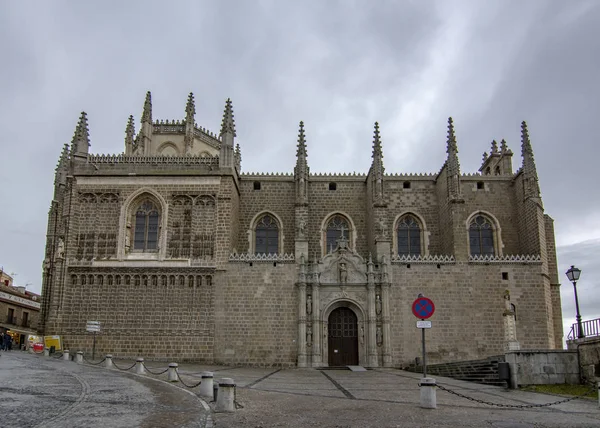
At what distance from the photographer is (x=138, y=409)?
10.6 m

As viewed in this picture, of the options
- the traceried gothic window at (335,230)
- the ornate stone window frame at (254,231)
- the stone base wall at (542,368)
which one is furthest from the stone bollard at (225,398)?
the traceried gothic window at (335,230)

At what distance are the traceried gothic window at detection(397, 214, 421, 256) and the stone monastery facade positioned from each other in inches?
39.2

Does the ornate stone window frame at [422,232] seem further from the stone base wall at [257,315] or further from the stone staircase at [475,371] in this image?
the stone staircase at [475,371]

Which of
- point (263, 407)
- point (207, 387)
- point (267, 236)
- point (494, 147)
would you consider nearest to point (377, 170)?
point (267, 236)

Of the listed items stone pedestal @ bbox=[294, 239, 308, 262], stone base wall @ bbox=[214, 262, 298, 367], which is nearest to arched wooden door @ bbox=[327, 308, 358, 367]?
stone base wall @ bbox=[214, 262, 298, 367]

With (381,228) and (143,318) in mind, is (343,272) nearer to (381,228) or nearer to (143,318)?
(381,228)

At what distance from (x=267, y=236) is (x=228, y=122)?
267 inches

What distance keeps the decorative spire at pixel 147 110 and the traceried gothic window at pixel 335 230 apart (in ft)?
52.1

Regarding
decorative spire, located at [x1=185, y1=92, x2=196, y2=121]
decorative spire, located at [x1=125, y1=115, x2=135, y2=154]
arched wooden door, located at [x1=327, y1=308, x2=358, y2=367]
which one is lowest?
arched wooden door, located at [x1=327, y1=308, x2=358, y2=367]

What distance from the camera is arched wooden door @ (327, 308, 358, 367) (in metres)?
28.2

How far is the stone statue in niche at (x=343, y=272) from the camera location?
28.5 m

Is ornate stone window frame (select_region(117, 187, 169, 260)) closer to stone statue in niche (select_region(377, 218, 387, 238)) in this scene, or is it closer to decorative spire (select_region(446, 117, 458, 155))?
stone statue in niche (select_region(377, 218, 387, 238))

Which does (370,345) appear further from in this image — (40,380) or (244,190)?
(40,380)

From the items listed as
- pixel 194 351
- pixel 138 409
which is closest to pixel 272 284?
pixel 194 351
